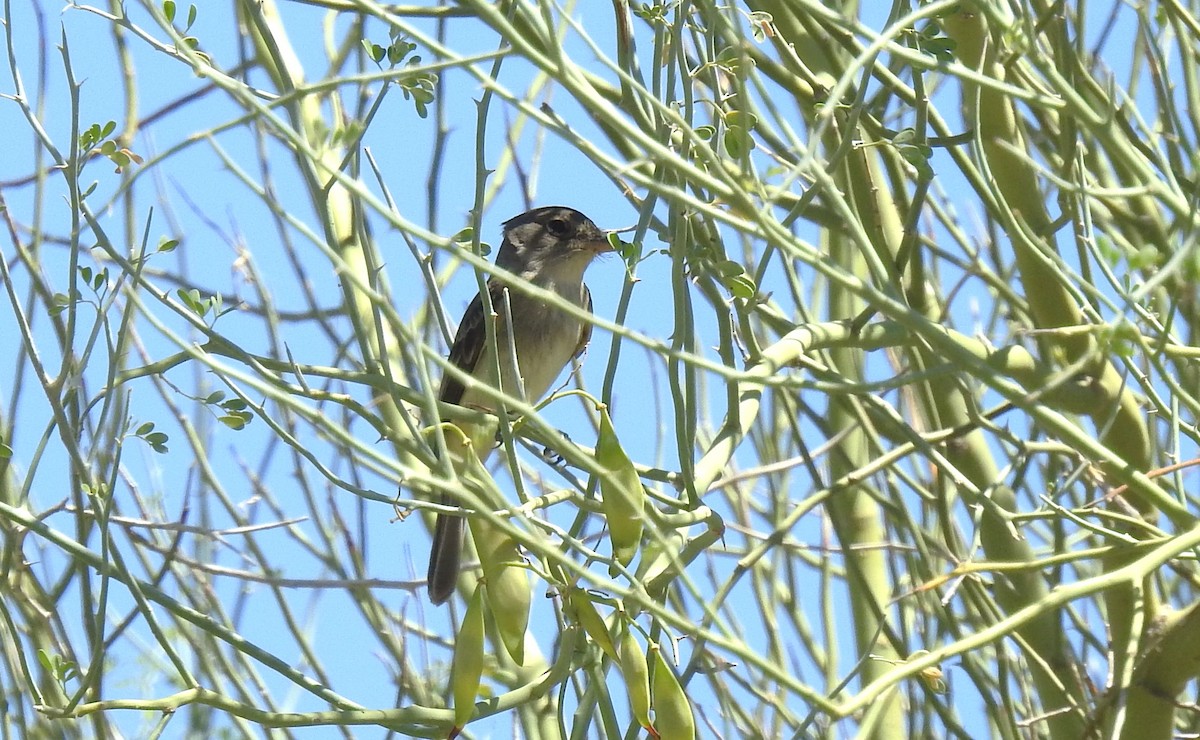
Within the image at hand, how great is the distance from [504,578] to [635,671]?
1.06ft

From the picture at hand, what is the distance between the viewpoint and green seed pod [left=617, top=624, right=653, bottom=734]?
98.4 inches

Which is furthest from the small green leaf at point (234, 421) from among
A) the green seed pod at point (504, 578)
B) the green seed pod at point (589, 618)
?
the green seed pod at point (589, 618)

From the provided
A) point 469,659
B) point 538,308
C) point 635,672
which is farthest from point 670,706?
→ point 538,308

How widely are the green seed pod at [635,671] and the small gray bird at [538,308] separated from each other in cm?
299

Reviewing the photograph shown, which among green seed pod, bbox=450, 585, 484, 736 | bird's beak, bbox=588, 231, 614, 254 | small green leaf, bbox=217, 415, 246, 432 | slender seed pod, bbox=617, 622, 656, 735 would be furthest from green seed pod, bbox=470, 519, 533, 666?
bird's beak, bbox=588, 231, 614, 254

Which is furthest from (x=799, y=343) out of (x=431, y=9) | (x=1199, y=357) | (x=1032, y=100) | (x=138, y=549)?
(x=138, y=549)

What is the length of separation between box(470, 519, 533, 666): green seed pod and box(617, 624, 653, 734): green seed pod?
23 centimetres

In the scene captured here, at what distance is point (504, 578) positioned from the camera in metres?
2.68

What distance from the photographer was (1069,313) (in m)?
3.73

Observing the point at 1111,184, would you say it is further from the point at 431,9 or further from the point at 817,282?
the point at 431,9

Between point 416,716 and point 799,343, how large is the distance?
115cm

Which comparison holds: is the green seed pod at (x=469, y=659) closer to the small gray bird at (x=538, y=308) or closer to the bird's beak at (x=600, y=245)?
the small gray bird at (x=538, y=308)

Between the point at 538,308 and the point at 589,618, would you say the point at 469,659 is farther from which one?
the point at 538,308

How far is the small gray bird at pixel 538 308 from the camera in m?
5.80
